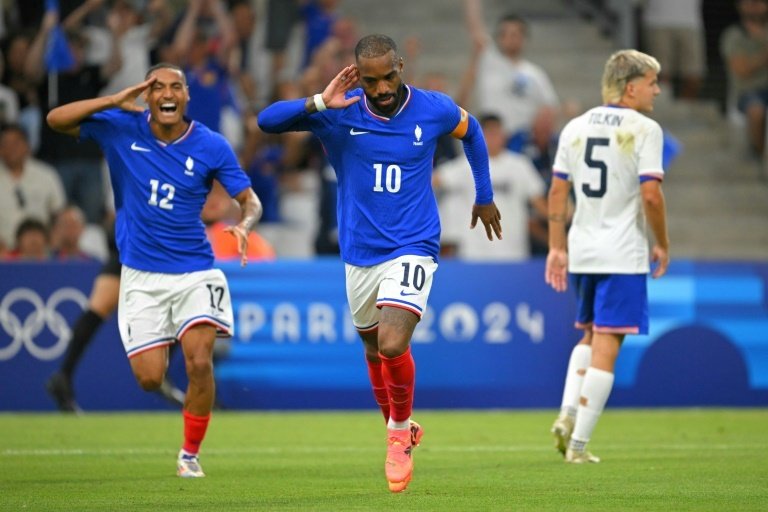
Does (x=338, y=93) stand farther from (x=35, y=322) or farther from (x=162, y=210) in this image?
(x=35, y=322)

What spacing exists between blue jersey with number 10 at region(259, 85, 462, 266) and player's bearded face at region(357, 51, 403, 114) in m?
0.10

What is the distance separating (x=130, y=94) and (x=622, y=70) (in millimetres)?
3087

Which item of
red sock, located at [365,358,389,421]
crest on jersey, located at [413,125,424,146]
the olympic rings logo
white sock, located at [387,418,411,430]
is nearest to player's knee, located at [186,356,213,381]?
red sock, located at [365,358,389,421]

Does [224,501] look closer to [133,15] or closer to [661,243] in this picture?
[661,243]

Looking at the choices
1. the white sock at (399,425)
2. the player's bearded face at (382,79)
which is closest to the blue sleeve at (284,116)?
the player's bearded face at (382,79)

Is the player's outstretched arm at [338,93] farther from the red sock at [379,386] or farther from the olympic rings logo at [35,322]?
the olympic rings logo at [35,322]

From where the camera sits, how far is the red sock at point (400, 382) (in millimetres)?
8398

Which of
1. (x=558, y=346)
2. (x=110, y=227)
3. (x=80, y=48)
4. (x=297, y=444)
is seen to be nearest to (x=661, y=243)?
(x=297, y=444)

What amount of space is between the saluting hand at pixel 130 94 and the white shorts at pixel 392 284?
1.65 metres

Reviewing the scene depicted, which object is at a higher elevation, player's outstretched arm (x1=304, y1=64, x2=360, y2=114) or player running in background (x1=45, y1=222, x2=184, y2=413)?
player's outstretched arm (x1=304, y1=64, x2=360, y2=114)

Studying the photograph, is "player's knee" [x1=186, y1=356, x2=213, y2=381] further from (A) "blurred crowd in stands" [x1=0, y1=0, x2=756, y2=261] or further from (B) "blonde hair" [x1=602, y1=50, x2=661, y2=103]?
(A) "blurred crowd in stands" [x1=0, y1=0, x2=756, y2=261]

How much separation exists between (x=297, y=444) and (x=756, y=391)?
5.28 m

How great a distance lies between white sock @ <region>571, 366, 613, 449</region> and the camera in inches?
378

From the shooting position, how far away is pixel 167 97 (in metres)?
9.26
